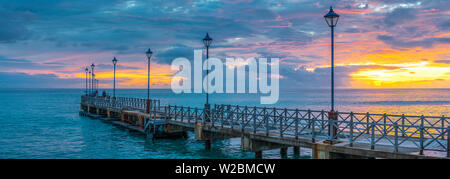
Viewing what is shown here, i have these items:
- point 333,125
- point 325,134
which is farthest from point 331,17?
point 325,134

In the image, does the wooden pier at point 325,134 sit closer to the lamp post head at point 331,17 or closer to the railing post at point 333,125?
the railing post at point 333,125

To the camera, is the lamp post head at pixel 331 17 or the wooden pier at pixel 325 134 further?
the lamp post head at pixel 331 17

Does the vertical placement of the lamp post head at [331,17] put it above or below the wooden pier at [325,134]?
above

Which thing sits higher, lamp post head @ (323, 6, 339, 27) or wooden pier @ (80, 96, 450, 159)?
lamp post head @ (323, 6, 339, 27)

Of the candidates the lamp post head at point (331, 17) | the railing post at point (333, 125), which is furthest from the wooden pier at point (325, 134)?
the lamp post head at point (331, 17)

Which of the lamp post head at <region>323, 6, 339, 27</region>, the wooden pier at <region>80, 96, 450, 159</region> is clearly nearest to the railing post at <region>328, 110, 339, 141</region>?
the wooden pier at <region>80, 96, 450, 159</region>

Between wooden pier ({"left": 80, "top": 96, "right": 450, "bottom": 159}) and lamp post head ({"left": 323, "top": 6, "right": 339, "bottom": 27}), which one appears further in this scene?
lamp post head ({"left": 323, "top": 6, "right": 339, "bottom": 27})

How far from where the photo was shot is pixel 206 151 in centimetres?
2198

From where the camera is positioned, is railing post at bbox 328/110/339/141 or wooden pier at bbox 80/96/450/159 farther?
railing post at bbox 328/110/339/141

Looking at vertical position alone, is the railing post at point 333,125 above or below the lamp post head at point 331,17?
below

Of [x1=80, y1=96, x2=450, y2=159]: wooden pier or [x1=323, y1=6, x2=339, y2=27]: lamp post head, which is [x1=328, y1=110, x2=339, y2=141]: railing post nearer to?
[x1=80, y1=96, x2=450, y2=159]: wooden pier

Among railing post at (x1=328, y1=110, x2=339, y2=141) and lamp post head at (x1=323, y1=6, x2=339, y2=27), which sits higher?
lamp post head at (x1=323, y1=6, x2=339, y2=27)

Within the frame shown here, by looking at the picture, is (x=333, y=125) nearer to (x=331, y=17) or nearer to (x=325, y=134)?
(x=325, y=134)
